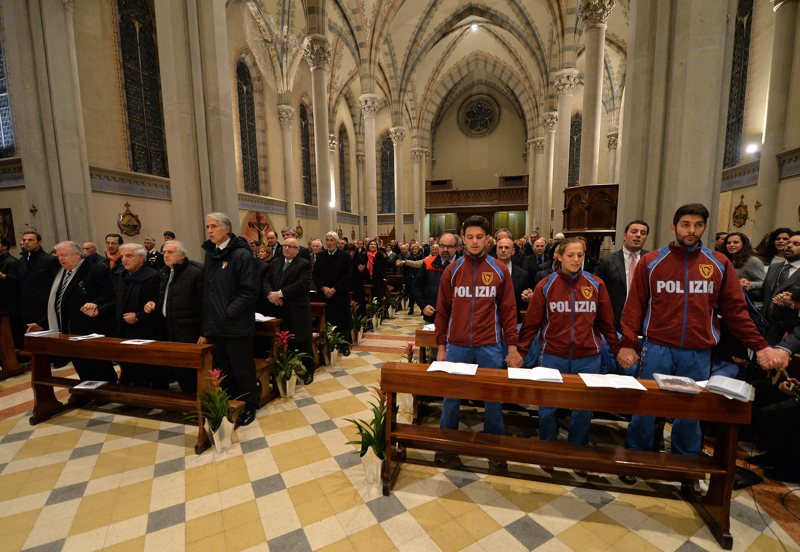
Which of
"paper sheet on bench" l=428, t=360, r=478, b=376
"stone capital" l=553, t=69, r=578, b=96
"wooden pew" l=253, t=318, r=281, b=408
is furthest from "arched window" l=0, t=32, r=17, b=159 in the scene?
"stone capital" l=553, t=69, r=578, b=96

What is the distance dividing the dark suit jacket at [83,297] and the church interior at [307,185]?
3.13ft

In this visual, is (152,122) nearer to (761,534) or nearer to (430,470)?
(430,470)

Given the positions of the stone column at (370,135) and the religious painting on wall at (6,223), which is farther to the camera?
the stone column at (370,135)

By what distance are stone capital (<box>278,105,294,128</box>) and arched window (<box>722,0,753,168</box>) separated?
15.4 m

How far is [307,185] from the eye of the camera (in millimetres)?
18312

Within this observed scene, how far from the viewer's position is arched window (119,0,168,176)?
9867 millimetres

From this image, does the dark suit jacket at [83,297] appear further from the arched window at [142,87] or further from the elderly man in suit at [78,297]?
the arched window at [142,87]

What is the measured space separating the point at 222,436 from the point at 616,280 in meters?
3.99

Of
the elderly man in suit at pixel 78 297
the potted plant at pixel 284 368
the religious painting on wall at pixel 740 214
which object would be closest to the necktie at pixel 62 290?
the elderly man in suit at pixel 78 297

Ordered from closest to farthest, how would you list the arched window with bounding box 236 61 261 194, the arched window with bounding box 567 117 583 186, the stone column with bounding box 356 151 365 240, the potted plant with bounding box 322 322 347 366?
1. the potted plant with bounding box 322 322 347 366
2. the arched window with bounding box 236 61 261 194
3. the arched window with bounding box 567 117 583 186
4. the stone column with bounding box 356 151 365 240

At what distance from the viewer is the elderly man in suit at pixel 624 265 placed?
10.7 ft

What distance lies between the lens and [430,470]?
110 inches

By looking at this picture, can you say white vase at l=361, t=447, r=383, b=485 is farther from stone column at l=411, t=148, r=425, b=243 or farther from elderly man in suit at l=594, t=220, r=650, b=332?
stone column at l=411, t=148, r=425, b=243

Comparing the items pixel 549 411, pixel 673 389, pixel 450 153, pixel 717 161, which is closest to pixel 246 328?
pixel 549 411
